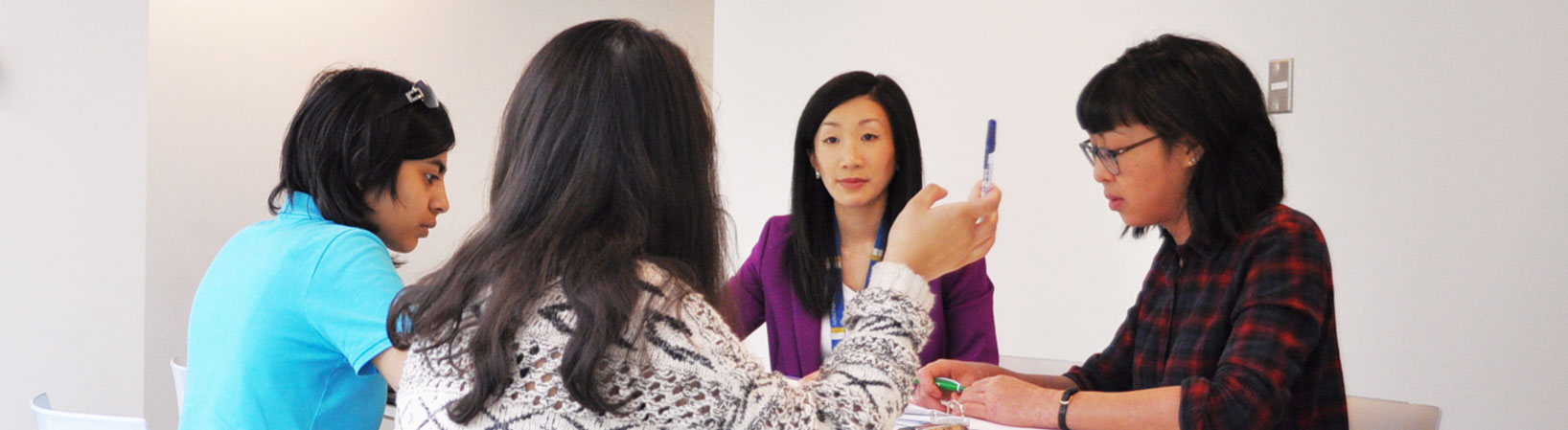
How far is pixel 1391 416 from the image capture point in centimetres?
188

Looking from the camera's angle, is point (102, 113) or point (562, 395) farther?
point (102, 113)

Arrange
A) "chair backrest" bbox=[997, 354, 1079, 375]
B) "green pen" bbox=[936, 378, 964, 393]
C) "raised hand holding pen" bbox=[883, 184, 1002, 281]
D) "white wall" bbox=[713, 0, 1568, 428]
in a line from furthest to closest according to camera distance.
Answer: "white wall" bbox=[713, 0, 1568, 428], "chair backrest" bbox=[997, 354, 1079, 375], "green pen" bbox=[936, 378, 964, 393], "raised hand holding pen" bbox=[883, 184, 1002, 281]

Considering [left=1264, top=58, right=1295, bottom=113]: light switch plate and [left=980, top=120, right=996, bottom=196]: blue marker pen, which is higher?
[left=1264, top=58, right=1295, bottom=113]: light switch plate

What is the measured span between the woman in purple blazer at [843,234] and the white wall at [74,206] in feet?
7.81

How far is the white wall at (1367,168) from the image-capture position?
269 cm

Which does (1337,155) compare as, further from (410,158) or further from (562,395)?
(562,395)

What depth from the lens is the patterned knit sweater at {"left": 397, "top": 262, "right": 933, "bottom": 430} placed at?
0.96m

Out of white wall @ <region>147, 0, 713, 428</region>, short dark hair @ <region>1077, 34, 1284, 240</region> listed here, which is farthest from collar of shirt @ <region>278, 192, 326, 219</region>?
white wall @ <region>147, 0, 713, 428</region>

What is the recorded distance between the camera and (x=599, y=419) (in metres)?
0.97

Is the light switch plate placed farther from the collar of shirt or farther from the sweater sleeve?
the collar of shirt

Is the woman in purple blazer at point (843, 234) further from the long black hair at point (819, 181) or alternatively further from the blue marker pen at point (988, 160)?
the blue marker pen at point (988, 160)

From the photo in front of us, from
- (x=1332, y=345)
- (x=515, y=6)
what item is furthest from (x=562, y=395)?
(x=515, y=6)

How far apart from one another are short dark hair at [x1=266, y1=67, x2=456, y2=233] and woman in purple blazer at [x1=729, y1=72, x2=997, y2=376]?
29.7 inches

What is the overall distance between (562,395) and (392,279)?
2.10ft
